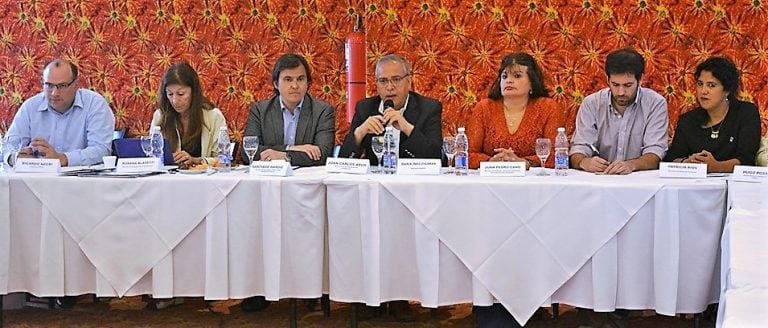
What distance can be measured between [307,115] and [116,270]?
3.87ft

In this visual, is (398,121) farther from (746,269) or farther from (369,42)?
(746,269)

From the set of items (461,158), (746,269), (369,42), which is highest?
(369,42)

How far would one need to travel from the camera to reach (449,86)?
4336mm

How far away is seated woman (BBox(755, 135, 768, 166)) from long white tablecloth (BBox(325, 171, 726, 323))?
817mm

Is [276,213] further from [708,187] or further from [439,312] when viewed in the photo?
[708,187]

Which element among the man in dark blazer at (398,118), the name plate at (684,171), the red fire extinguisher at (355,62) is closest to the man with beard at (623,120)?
the name plate at (684,171)

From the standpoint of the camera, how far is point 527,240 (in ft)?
7.34

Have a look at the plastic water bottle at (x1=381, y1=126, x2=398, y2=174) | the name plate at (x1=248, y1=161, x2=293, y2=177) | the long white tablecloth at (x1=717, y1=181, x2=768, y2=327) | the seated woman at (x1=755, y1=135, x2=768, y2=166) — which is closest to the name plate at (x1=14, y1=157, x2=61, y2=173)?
the name plate at (x1=248, y1=161, x2=293, y2=177)

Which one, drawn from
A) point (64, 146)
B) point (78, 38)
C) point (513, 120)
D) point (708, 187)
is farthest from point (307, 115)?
point (78, 38)

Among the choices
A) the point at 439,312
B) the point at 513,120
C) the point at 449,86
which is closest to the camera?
the point at 439,312

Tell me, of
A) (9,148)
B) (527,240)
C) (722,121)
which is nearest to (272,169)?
(527,240)

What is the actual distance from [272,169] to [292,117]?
91 centimetres

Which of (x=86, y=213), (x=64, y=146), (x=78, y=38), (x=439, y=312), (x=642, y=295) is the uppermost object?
(x=78, y=38)

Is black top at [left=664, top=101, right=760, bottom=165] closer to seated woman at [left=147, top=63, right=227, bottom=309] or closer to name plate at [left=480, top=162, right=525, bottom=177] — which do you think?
name plate at [left=480, top=162, right=525, bottom=177]
